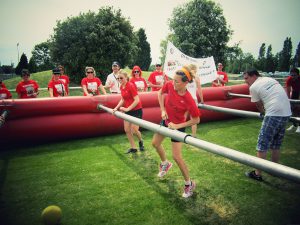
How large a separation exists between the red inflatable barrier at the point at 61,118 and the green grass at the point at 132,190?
1.54 feet

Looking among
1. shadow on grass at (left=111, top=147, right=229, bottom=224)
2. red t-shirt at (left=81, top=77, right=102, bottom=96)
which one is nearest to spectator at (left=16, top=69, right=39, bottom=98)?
red t-shirt at (left=81, top=77, right=102, bottom=96)

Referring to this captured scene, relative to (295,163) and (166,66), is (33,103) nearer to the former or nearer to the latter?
(166,66)

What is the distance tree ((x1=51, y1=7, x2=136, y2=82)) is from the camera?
80.3ft

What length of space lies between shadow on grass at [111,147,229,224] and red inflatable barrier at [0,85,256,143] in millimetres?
1936

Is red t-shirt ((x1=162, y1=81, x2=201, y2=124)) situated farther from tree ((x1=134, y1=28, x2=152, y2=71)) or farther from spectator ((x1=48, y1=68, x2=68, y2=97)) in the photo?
tree ((x1=134, y1=28, x2=152, y2=71))

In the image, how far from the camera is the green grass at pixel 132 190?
288cm

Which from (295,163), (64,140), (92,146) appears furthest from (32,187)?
(295,163)

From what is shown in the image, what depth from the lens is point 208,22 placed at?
37938 millimetres

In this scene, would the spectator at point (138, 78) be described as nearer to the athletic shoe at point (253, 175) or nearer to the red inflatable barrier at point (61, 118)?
the red inflatable barrier at point (61, 118)

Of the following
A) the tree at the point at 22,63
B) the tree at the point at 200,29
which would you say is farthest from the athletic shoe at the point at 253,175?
the tree at the point at 22,63

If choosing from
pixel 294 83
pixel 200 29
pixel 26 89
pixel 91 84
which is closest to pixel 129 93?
pixel 91 84

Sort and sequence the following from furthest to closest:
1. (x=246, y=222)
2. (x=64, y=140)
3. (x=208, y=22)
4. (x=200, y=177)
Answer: (x=208, y=22) → (x=64, y=140) → (x=200, y=177) → (x=246, y=222)

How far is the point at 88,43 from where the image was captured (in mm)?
24500

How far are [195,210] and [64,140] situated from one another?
14.5 ft
